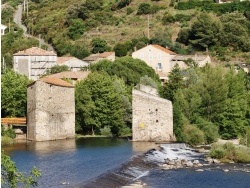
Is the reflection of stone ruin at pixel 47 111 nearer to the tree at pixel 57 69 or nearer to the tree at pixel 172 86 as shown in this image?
the tree at pixel 172 86

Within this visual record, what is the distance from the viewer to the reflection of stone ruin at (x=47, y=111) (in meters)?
35.8

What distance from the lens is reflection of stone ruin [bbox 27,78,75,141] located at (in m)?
35.8

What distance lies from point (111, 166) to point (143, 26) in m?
44.7

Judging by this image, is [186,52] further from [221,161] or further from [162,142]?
[221,161]

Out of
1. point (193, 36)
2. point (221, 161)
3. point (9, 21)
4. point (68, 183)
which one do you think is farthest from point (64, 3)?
point (68, 183)

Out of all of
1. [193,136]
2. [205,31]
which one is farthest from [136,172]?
[205,31]

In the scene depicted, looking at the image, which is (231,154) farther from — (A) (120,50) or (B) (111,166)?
(A) (120,50)

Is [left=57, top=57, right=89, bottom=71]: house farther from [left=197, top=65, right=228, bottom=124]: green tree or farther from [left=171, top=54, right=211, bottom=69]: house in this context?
[left=197, top=65, right=228, bottom=124]: green tree

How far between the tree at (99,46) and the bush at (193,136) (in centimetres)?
2891

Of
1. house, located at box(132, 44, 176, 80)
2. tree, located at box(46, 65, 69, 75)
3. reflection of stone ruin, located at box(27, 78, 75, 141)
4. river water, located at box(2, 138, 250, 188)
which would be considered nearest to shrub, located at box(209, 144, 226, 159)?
river water, located at box(2, 138, 250, 188)

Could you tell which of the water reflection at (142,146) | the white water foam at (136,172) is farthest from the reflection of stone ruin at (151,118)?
the white water foam at (136,172)

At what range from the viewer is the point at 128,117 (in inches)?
1524

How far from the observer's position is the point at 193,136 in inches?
1407

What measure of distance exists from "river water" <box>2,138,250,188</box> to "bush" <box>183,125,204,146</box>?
2.02m
